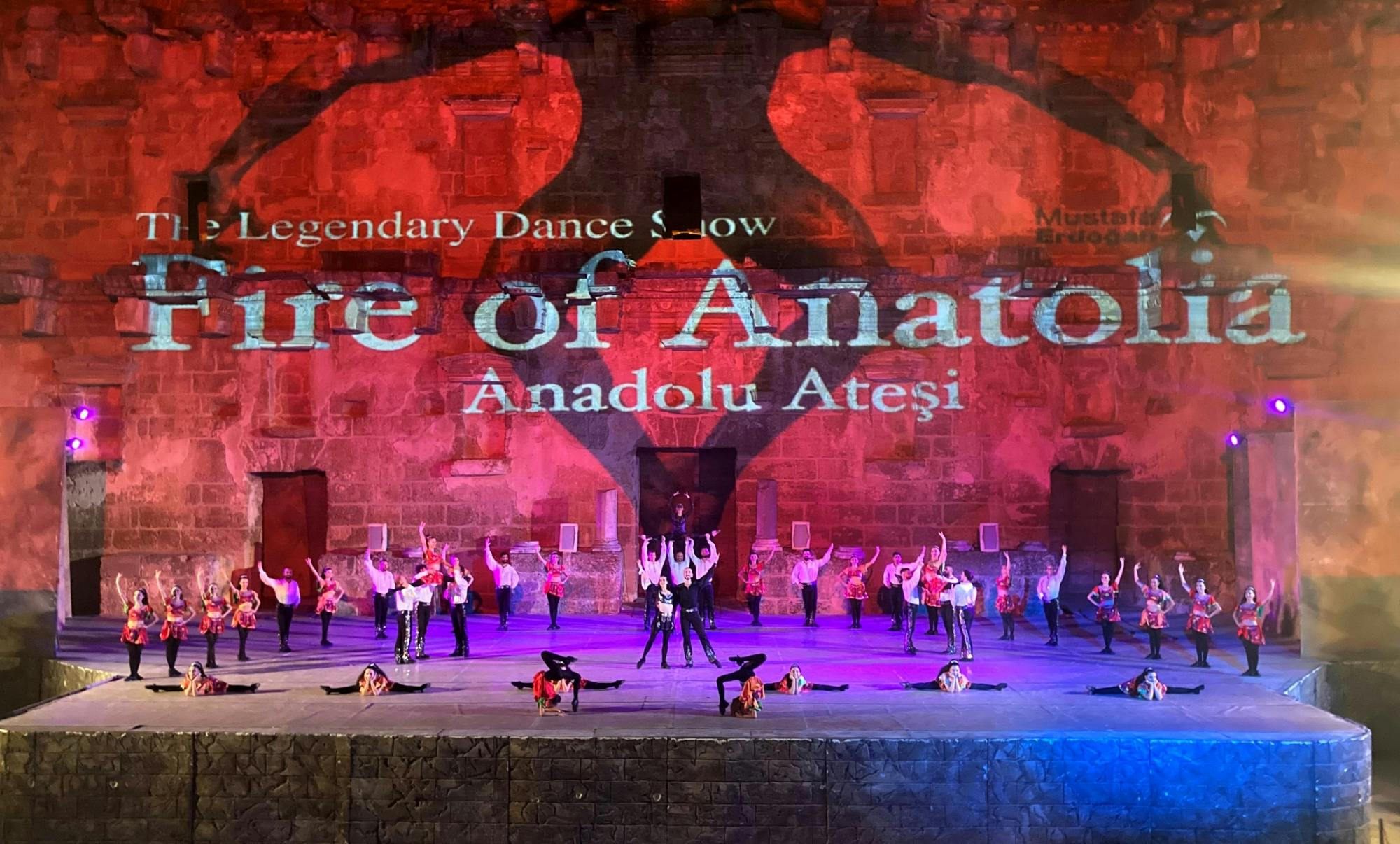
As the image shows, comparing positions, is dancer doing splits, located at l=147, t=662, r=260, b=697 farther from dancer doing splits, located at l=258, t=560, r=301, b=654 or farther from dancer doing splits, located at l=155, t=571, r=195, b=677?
dancer doing splits, located at l=258, t=560, r=301, b=654

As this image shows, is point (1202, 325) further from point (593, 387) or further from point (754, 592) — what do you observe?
point (593, 387)

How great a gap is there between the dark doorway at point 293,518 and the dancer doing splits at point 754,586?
22.5ft

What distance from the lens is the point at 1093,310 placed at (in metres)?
16.0

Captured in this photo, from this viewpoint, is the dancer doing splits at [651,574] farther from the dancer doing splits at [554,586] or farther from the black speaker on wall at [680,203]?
the black speaker on wall at [680,203]

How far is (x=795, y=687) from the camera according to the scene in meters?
10.0

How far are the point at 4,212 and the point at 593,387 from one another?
9566 millimetres

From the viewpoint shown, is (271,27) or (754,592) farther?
(271,27)

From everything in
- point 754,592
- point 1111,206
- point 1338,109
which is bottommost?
point 754,592

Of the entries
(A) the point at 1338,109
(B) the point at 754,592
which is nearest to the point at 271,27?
(B) the point at 754,592

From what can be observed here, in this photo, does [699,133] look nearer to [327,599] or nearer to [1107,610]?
[327,599]

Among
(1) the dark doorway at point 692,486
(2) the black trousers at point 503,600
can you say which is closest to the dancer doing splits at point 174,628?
(2) the black trousers at point 503,600

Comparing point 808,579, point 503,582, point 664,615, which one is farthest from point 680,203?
point 664,615

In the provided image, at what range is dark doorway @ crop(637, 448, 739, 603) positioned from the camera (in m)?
16.5

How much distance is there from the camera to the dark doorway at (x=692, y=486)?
1655cm
